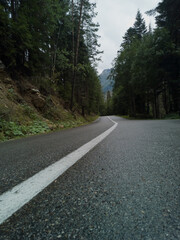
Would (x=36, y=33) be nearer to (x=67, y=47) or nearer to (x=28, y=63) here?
(x=28, y=63)

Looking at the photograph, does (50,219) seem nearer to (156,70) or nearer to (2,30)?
(2,30)

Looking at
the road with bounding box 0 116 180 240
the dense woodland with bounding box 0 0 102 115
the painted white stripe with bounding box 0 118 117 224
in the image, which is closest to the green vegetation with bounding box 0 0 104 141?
the dense woodland with bounding box 0 0 102 115

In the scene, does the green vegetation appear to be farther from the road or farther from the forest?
the road

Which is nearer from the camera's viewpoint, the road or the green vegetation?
the road

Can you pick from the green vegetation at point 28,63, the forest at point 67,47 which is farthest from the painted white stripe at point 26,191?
the forest at point 67,47

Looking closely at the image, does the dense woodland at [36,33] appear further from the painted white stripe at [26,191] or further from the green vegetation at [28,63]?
the painted white stripe at [26,191]

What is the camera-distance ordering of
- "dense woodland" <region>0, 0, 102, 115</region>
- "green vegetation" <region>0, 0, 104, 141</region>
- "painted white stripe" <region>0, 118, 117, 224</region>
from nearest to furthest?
"painted white stripe" <region>0, 118, 117, 224</region>, "green vegetation" <region>0, 0, 104, 141</region>, "dense woodland" <region>0, 0, 102, 115</region>

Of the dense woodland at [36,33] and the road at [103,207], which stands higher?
the dense woodland at [36,33]

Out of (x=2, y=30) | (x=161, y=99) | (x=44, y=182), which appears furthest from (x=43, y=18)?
(x=161, y=99)

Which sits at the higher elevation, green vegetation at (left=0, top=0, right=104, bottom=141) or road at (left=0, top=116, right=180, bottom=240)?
green vegetation at (left=0, top=0, right=104, bottom=141)

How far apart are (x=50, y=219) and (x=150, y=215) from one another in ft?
1.60

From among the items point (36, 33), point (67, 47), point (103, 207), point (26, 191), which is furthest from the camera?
point (67, 47)

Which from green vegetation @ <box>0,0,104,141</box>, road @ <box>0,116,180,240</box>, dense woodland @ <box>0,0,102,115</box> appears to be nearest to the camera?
road @ <box>0,116,180,240</box>

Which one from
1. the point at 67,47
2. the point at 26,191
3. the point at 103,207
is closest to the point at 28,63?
the point at 67,47
